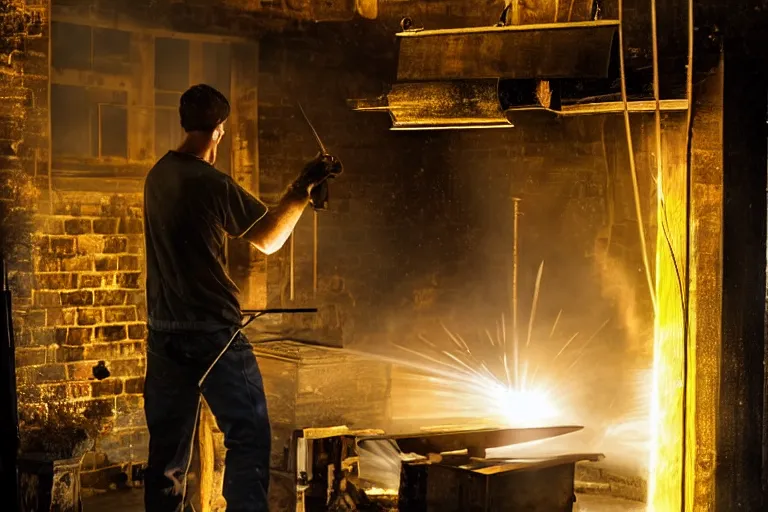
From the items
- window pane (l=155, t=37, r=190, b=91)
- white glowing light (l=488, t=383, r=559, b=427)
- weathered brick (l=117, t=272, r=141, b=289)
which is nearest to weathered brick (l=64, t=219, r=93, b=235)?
weathered brick (l=117, t=272, r=141, b=289)

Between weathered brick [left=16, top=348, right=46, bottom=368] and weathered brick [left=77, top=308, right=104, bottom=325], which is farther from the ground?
weathered brick [left=77, top=308, right=104, bottom=325]

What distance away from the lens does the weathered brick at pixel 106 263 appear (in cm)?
909

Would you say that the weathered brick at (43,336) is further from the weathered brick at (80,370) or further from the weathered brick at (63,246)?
the weathered brick at (63,246)

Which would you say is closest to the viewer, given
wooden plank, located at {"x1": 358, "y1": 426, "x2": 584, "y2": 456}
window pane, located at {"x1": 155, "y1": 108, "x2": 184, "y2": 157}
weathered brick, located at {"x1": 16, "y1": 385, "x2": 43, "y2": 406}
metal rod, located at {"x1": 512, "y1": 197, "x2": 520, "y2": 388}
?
wooden plank, located at {"x1": 358, "y1": 426, "x2": 584, "y2": 456}

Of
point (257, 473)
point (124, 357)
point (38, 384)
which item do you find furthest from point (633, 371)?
point (257, 473)

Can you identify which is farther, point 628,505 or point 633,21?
point 633,21

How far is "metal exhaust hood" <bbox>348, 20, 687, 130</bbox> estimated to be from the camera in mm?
5867

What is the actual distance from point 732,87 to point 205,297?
291cm

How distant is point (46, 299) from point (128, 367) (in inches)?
36.6

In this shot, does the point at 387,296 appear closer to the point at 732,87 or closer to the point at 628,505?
the point at 628,505

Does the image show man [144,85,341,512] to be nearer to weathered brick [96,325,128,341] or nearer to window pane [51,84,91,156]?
weathered brick [96,325,128,341]

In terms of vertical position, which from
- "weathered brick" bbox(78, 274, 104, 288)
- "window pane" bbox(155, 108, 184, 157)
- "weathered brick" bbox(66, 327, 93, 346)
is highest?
"window pane" bbox(155, 108, 184, 157)

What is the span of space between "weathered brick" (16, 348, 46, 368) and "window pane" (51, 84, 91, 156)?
162cm

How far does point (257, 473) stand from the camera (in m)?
5.55
